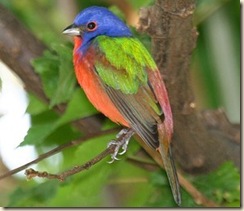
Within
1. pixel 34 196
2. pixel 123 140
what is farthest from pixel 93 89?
pixel 34 196

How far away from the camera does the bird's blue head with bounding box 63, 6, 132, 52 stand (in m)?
4.54

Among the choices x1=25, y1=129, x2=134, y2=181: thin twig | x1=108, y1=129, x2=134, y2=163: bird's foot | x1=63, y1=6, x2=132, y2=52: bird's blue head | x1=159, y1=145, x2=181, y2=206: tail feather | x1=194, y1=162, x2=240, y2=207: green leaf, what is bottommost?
x1=194, y1=162, x2=240, y2=207: green leaf

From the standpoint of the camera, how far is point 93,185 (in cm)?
496

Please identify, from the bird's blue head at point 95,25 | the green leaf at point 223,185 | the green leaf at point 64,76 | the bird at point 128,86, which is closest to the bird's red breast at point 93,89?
the bird at point 128,86

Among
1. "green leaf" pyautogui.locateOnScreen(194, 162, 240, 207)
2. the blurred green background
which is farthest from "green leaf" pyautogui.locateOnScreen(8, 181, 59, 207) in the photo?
"green leaf" pyautogui.locateOnScreen(194, 162, 240, 207)

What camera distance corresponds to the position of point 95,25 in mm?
4617

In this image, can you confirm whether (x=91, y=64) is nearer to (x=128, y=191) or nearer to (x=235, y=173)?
(x=235, y=173)

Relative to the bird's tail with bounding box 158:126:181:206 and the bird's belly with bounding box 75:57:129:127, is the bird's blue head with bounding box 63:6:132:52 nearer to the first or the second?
the bird's belly with bounding box 75:57:129:127

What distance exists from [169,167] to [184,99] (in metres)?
0.48

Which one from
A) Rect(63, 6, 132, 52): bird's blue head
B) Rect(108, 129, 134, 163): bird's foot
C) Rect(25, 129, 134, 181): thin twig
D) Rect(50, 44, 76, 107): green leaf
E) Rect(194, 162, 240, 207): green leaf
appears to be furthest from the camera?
Rect(194, 162, 240, 207): green leaf

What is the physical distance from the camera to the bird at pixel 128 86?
162 inches

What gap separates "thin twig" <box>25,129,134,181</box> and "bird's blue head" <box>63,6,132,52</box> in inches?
21.5

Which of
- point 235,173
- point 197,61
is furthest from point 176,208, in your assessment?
point 197,61

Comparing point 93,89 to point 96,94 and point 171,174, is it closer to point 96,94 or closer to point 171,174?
point 96,94
